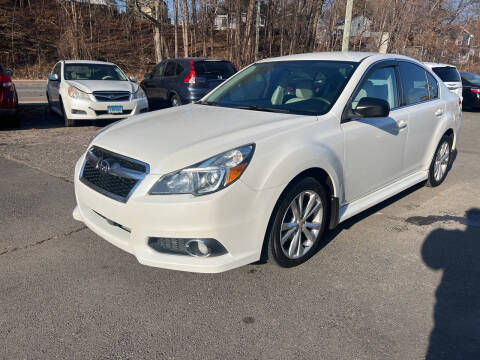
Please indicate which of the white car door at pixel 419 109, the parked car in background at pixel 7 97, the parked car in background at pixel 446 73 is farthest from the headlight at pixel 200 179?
the parked car in background at pixel 446 73

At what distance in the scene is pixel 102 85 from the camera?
952 cm

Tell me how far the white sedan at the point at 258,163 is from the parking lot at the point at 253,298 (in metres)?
0.32

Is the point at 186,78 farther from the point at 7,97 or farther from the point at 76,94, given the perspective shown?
the point at 7,97

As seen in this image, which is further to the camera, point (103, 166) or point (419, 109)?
point (419, 109)

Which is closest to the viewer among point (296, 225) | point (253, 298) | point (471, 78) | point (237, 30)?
point (253, 298)

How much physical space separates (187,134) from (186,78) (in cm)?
800

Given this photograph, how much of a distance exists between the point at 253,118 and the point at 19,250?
2390 millimetres

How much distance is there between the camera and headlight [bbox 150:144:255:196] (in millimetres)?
2730

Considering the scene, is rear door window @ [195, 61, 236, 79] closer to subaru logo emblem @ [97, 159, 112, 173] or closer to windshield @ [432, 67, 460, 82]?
windshield @ [432, 67, 460, 82]

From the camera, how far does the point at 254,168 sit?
2.82 metres

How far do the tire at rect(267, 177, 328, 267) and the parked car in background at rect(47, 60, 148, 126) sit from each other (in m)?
7.06

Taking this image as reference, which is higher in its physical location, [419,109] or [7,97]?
[419,109]

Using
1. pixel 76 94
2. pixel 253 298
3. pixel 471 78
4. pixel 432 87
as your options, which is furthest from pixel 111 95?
pixel 471 78

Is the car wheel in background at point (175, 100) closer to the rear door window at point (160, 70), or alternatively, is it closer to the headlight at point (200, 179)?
the rear door window at point (160, 70)
